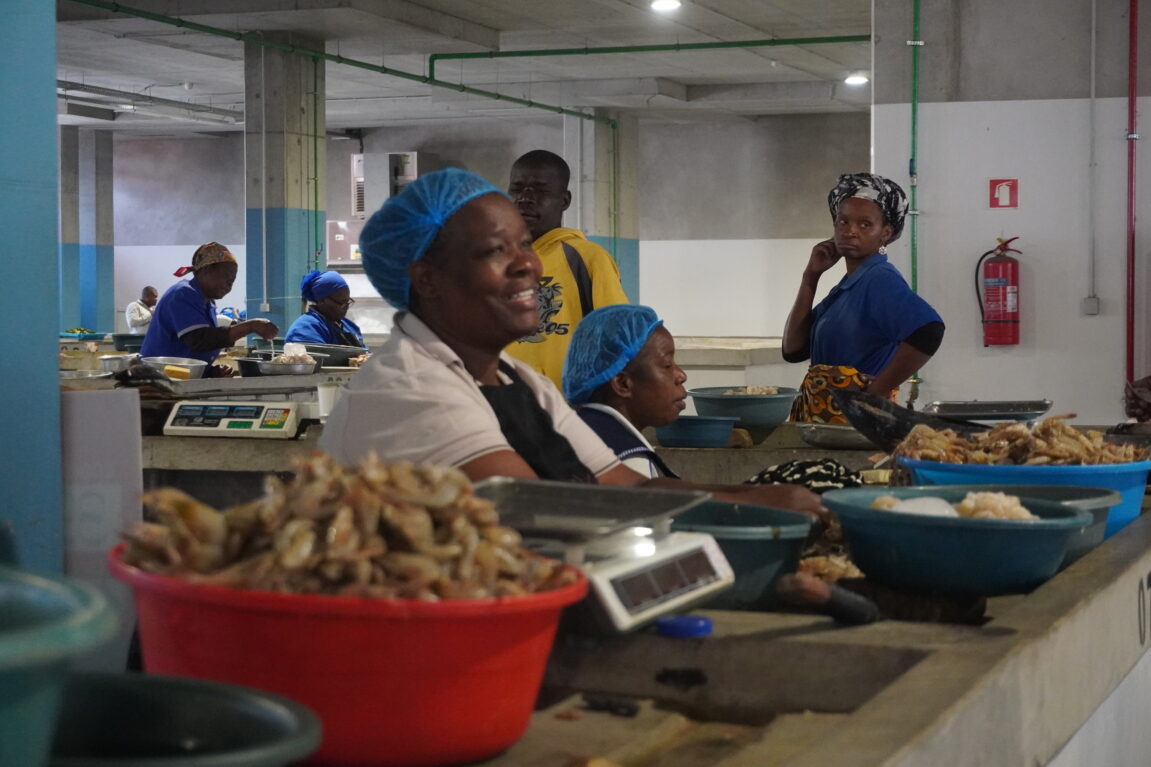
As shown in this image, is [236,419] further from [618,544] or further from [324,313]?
[324,313]

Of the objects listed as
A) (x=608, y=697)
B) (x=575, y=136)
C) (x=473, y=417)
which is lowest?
(x=608, y=697)

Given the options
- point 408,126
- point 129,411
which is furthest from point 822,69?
point 129,411

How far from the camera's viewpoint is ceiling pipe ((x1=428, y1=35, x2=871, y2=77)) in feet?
40.8

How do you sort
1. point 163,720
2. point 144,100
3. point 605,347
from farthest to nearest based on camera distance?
1. point 144,100
2. point 605,347
3. point 163,720

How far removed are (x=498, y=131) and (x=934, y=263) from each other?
40.7 ft

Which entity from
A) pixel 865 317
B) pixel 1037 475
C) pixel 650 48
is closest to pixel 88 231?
pixel 650 48

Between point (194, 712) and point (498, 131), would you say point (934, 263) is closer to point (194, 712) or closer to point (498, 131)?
point (194, 712)

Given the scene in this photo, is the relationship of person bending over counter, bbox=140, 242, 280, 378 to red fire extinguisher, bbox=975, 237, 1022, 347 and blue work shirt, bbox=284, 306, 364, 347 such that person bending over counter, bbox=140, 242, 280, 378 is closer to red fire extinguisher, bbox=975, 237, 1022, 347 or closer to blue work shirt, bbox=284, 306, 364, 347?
blue work shirt, bbox=284, 306, 364, 347

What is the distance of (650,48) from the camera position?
42.6 feet

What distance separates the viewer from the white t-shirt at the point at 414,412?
1.73 m

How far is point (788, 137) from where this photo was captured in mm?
17531

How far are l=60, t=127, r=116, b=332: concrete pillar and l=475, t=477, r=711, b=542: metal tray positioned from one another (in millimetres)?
18578

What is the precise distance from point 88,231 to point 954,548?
19494mm

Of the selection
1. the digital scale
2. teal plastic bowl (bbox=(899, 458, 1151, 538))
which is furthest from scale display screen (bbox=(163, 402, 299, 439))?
teal plastic bowl (bbox=(899, 458, 1151, 538))
